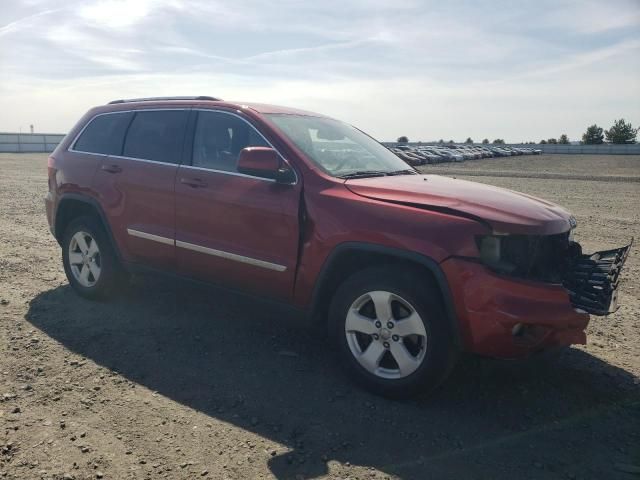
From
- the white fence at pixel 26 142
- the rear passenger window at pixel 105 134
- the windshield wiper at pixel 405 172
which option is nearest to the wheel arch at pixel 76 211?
the rear passenger window at pixel 105 134

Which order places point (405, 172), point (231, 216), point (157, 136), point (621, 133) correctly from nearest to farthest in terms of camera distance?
point (231, 216) → point (405, 172) → point (157, 136) → point (621, 133)

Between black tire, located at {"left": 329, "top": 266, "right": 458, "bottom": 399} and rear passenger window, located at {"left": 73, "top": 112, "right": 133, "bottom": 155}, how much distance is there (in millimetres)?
2787

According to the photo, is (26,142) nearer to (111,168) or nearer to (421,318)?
(111,168)

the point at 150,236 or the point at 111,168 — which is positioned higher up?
the point at 111,168

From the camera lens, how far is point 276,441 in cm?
312

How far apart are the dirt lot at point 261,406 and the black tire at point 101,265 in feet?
0.50

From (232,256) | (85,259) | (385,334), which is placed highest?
(232,256)

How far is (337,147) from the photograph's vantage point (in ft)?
14.9

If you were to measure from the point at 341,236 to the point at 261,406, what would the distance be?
3.88 feet

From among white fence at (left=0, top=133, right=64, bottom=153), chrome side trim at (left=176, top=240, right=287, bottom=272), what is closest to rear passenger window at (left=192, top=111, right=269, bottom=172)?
chrome side trim at (left=176, top=240, right=287, bottom=272)

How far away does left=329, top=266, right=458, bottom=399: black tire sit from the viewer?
11.0 ft

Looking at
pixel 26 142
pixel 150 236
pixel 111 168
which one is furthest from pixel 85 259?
pixel 26 142

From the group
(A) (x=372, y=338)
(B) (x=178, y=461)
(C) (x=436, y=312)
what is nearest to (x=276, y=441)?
(B) (x=178, y=461)

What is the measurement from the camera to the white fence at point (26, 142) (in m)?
47.0
